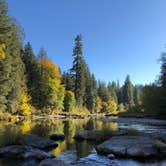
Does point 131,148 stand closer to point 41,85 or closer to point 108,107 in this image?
point 41,85

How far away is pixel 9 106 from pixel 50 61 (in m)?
20.2

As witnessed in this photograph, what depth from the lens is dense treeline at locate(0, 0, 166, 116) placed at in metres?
34.4

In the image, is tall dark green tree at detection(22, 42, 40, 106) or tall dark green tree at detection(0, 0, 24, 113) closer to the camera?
tall dark green tree at detection(0, 0, 24, 113)

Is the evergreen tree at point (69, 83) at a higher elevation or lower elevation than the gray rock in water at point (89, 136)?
higher

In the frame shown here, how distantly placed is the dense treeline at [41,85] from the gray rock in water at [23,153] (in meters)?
20.9

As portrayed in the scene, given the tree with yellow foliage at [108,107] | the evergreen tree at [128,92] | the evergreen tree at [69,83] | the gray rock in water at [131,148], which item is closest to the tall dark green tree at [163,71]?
the gray rock in water at [131,148]

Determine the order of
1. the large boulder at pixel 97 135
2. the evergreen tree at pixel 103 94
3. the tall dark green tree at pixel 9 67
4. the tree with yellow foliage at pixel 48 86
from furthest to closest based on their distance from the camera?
1. the evergreen tree at pixel 103 94
2. the tree with yellow foliage at pixel 48 86
3. the tall dark green tree at pixel 9 67
4. the large boulder at pixel 97 135

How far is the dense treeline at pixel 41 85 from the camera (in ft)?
113

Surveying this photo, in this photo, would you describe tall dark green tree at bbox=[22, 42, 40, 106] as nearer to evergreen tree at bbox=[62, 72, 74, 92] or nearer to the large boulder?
evergreen tree at bbox=[62, 72, 74, 92]

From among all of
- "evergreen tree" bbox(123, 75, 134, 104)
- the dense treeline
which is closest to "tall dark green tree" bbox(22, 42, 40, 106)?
the dense treeline

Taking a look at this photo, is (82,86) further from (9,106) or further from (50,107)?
(9,106)

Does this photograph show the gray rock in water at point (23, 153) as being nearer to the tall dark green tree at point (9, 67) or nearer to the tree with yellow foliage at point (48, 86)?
the tall dark green tree at point (9, 67)

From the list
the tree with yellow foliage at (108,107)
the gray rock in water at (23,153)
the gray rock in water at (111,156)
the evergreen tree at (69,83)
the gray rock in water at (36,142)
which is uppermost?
the evergreen tree at (69,83)

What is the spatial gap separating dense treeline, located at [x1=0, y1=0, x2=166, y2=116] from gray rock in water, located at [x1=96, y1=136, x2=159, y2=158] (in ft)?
72.4
